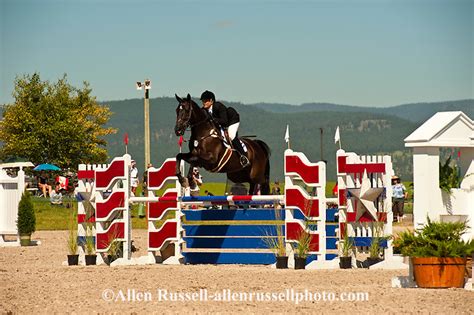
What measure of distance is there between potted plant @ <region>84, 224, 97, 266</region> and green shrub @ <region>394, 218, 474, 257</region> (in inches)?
219

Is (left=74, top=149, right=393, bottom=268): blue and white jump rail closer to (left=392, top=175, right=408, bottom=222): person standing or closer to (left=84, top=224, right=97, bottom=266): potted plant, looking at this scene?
(left=84, top=224, right=97, bottom=266): potted plant

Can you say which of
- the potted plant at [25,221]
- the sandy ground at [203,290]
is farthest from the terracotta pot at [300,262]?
the potted plant at [25,221]

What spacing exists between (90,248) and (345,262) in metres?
3.71

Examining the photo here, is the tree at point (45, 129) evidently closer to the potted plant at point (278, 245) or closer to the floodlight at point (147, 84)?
the floodlight at point (147, 84)

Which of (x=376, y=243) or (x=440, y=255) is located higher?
(x=440, y=255)

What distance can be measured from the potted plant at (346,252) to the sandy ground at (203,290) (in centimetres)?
43

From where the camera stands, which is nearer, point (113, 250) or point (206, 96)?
point (113, 250)

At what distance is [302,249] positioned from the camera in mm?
13867

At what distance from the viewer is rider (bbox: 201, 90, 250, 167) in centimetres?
1576

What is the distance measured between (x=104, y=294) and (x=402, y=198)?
63.0 ft

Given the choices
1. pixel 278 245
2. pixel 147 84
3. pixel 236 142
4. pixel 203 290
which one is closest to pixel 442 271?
pixel 203 290

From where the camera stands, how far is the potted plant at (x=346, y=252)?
13.9 meters

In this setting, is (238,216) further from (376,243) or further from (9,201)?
(9,201)

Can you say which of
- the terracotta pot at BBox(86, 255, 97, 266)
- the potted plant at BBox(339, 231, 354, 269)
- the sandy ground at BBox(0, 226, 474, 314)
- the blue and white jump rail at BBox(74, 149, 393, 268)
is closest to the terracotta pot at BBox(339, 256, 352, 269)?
the potted plant at BBox(339, 231, 354, 269)
